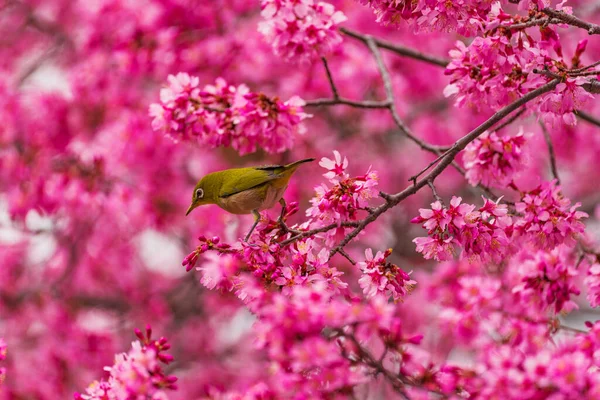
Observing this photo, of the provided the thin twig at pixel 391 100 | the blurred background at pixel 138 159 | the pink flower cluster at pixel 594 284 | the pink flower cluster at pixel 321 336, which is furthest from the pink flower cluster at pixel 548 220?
the blurred background at pixel 138 159

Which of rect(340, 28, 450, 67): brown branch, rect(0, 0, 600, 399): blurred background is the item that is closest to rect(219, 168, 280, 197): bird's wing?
rect(340, 28, 450, 67): brown branch

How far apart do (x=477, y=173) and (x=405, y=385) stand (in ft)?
4.13

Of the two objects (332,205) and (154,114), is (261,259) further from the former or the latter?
(154,114)

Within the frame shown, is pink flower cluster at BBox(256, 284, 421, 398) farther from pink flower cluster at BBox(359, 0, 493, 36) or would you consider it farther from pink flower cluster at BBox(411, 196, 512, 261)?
pink flower cluster at BBox(359, 0, 493, 36)

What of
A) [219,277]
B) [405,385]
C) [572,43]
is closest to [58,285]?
[219,277]

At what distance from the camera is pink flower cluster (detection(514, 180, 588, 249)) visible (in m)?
2.69

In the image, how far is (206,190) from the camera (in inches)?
122

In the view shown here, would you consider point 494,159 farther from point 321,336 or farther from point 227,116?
point 321,336

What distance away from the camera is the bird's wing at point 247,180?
2.84m

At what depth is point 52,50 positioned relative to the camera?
779cm

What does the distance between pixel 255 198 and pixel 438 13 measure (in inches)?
43.5

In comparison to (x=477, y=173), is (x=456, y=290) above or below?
above

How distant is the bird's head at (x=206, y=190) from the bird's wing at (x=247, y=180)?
0.46 ft

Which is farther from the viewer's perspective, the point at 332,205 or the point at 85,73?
the point at 85,73
